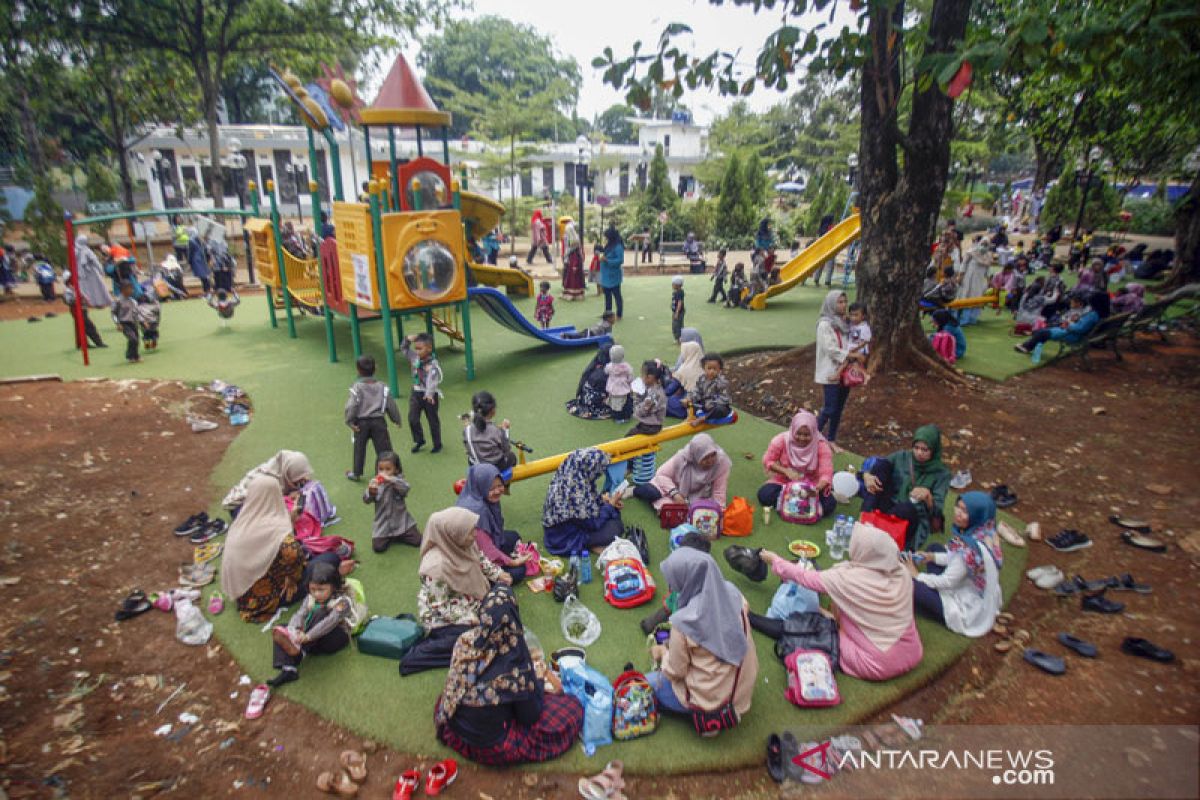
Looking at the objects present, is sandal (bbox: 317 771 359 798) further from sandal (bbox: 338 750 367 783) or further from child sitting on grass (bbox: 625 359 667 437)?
child sitting on grass (bbox: 625 359 667 437)

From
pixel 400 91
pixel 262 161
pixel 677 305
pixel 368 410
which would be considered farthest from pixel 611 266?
pixel 262 161

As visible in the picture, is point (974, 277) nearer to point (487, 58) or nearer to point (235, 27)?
point (235, 27)

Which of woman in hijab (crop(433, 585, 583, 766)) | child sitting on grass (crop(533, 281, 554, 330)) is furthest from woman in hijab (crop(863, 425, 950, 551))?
child sitting on grass (crop(533, 281, 554, 330))

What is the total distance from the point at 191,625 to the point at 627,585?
3256 millimetres

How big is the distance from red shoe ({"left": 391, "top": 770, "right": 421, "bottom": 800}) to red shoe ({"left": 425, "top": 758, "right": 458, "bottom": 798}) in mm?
66

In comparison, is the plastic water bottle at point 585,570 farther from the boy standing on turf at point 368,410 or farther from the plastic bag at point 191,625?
the plastic bag at point 191,625

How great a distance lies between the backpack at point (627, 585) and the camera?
499cm

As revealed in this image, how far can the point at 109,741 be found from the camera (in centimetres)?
383

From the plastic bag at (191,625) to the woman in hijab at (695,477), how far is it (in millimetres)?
3847

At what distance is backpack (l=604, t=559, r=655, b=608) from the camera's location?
499 cm

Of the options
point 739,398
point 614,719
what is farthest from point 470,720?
point 739,398

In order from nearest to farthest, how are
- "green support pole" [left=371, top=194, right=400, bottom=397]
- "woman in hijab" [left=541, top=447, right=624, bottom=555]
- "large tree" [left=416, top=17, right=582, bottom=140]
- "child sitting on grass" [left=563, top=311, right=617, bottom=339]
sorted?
"woman in hijab" [left=541, top=447, right=624, bottom=555] < "green support pole" [left=371, top=194, right=400, bottom=397] < "child sitting on grass" [left=563, top=311, right=617, bottom=339] < "large tree" [left=416, top=17, right=582, bottom=140]

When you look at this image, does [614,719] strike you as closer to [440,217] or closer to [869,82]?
[440,217]

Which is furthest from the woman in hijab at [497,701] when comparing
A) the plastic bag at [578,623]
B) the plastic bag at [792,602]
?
the plastic bag at [792,602]
